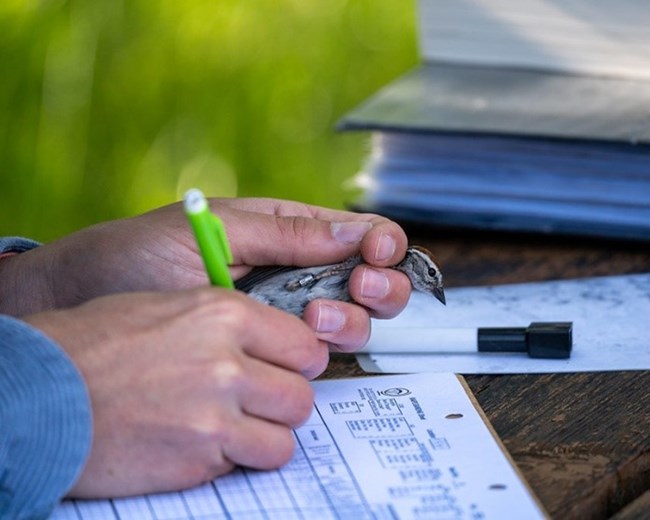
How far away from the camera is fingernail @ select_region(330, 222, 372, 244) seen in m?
1.53

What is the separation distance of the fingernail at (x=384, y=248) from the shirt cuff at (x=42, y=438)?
0.48 meters

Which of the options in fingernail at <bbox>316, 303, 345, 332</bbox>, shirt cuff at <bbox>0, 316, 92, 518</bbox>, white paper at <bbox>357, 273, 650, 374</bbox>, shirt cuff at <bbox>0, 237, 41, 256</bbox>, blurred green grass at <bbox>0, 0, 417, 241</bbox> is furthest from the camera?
blurred green grass at <bbox>0, 0, 417, 241</bbox>

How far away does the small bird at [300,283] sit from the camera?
1.49 meters

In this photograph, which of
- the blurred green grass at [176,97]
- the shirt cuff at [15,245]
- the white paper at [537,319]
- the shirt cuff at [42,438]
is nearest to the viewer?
the shirt cuff at [42,438]

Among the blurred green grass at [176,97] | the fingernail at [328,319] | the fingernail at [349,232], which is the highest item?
the fingernail at [349,232]

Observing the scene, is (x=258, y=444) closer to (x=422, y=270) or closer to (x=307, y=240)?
(x=307, y=240)

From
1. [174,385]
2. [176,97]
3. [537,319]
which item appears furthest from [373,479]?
[176,97]

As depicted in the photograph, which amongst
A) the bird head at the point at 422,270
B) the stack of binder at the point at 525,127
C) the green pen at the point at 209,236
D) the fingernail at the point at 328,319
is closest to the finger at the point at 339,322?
the fingernail at the point at 328,319

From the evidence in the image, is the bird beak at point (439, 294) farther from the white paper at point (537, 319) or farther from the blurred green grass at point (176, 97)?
the blurred green grass at point (176, 97)

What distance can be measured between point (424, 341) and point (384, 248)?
0.18 m

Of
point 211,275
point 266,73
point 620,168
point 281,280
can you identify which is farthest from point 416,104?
point 266,73

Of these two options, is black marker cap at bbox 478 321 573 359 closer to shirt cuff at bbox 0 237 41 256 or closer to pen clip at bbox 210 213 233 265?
pen clip at bbox 210 213 233 265

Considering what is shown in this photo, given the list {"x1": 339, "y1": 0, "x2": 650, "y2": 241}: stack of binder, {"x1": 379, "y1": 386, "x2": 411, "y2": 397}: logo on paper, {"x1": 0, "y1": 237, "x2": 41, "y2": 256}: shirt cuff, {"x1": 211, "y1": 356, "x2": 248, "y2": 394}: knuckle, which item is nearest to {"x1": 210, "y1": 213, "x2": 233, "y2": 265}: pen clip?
{"x1": 211, "y1": 356, "x2": 248, "y2": 394}: knuckle

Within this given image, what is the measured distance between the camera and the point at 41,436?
116cm
